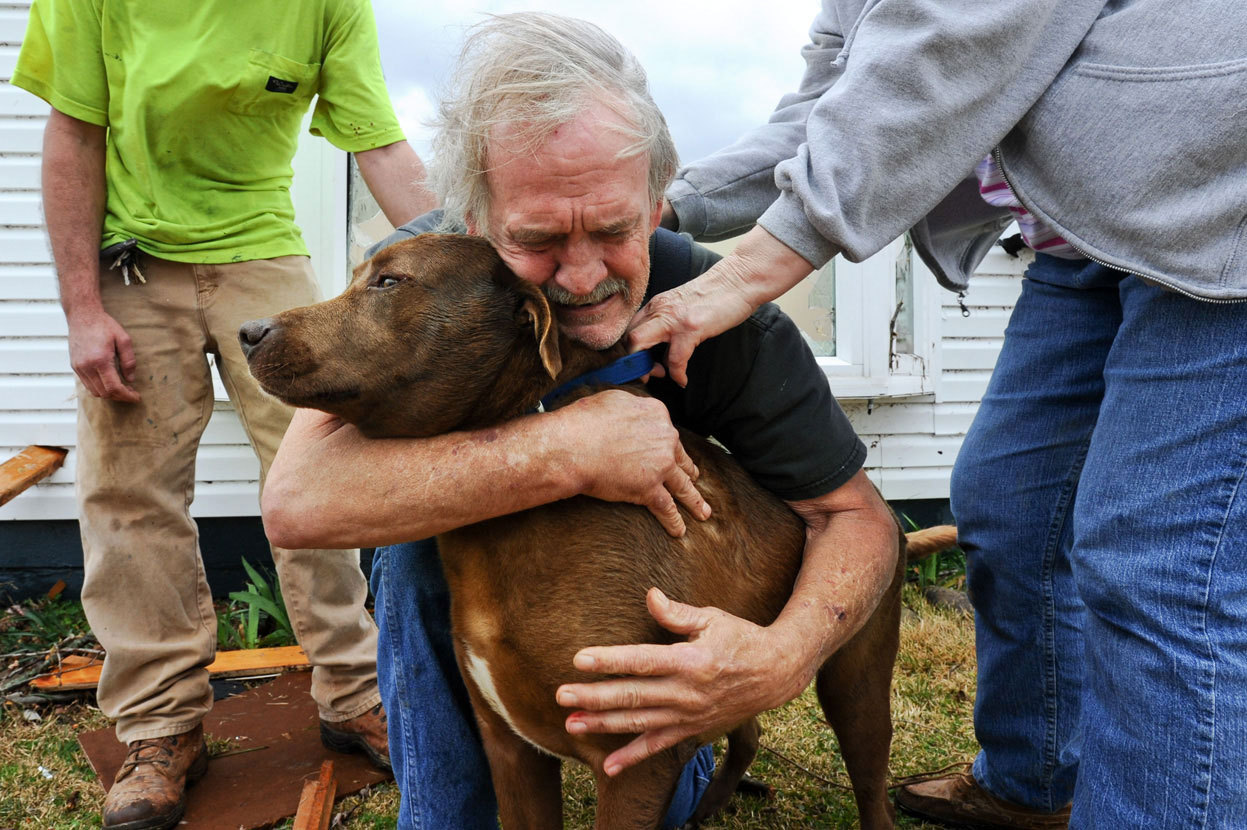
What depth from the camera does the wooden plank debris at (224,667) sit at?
4.22 m

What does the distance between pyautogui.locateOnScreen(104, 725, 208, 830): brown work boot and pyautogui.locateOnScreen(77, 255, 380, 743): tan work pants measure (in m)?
0.06

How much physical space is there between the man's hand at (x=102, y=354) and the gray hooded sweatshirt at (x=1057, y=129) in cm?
246

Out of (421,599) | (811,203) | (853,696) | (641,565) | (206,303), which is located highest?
(811,203)

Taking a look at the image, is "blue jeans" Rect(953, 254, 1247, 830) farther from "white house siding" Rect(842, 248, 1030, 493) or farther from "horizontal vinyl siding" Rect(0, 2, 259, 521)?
"horizontal vinyl siding" Rect(0, 2, 259, 521)

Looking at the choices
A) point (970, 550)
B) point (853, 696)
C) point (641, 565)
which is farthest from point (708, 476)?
point (970, 550)

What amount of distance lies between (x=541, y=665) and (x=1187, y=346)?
142 centimetres

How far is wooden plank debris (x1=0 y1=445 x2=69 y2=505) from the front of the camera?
4.52 m

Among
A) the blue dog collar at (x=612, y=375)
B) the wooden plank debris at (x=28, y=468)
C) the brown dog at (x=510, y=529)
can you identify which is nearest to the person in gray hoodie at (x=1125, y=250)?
the blue dog collar at (x=612, y=375)

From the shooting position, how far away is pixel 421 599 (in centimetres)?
239

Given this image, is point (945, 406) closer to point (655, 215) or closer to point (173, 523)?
point (655, 215)

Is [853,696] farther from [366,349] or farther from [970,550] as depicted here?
[366,349]

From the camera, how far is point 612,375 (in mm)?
2209

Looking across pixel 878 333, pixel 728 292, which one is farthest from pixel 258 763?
pixel 878 333

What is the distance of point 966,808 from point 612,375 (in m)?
1.98
